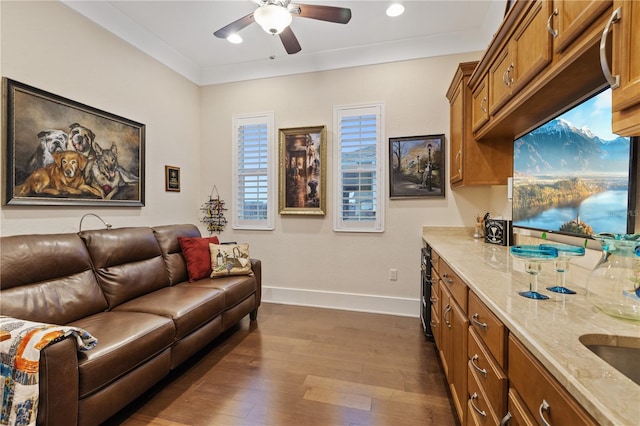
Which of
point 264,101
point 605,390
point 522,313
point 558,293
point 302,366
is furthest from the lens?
point 264,101

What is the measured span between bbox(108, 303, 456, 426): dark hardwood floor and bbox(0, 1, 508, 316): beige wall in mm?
756

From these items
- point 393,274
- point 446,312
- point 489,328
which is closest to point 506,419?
point 489,328

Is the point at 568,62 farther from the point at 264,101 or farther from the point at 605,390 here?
the point at 264,101

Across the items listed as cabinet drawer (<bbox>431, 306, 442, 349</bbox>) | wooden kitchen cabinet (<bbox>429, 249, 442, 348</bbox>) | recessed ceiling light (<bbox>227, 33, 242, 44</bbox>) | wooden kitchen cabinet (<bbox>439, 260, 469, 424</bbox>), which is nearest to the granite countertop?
wooden kitchen cabinet (<bbox>439, 260, 469, 424</bbox>)

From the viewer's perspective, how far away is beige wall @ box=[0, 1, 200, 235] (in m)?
2.08

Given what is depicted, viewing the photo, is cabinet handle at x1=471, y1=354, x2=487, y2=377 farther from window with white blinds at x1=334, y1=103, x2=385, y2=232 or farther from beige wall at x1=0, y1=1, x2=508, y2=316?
window with white blinds at x1=334, y1=103, x2=385, y2=232

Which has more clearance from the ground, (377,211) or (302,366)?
(377,211)

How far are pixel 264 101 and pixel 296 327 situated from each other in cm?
293

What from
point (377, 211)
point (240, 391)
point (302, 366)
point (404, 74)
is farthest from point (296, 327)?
point (404, 74)

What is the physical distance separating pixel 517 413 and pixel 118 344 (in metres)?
1.92

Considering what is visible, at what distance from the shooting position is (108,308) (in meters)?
2.19

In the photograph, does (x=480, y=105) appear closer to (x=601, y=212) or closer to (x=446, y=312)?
(x=601, y=212)

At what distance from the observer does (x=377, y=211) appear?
3.40 meters

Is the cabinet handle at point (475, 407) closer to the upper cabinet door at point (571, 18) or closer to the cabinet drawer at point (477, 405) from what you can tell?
the cabinet drawer at point (477, 405)
